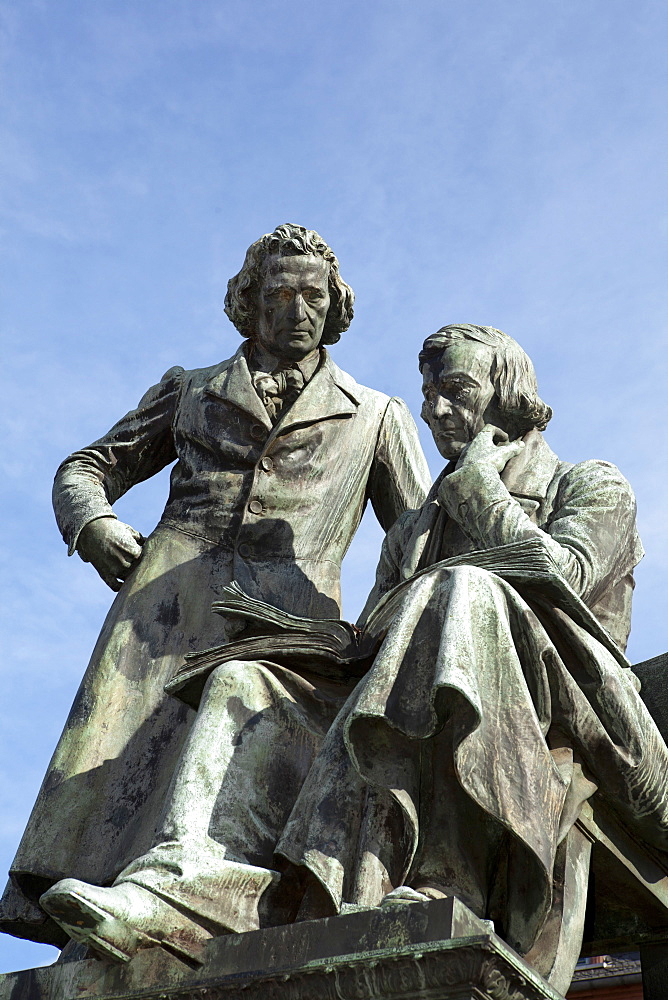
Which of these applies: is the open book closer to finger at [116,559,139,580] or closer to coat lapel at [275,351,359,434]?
finger at [116,559,139,580]

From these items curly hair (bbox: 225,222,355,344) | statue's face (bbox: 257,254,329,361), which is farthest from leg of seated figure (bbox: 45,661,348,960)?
curly hair (bbox: 225,222,355,344)

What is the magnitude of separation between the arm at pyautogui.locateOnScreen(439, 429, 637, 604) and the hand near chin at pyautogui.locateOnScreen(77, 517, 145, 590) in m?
1.49

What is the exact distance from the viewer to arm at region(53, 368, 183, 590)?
265 inches

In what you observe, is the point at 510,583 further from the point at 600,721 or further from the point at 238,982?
the point at 238,982

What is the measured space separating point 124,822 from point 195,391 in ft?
6.35

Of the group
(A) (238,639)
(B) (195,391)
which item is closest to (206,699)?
(A) (238,639)

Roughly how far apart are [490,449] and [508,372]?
1.31 feet

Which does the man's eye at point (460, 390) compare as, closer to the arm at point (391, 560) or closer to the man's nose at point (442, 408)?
the man's nose at point (442, 408)

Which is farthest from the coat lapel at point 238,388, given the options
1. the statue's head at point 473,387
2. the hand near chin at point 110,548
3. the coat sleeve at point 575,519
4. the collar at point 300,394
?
the coat sleeve at point 575,519

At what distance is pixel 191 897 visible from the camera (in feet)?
15.8

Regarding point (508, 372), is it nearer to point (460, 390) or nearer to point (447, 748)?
point (460, 390)

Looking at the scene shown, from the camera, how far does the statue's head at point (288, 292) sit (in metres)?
6.86

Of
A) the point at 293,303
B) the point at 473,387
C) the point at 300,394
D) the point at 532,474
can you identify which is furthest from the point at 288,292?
the point at 532,474

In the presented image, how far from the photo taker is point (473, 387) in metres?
6.18
